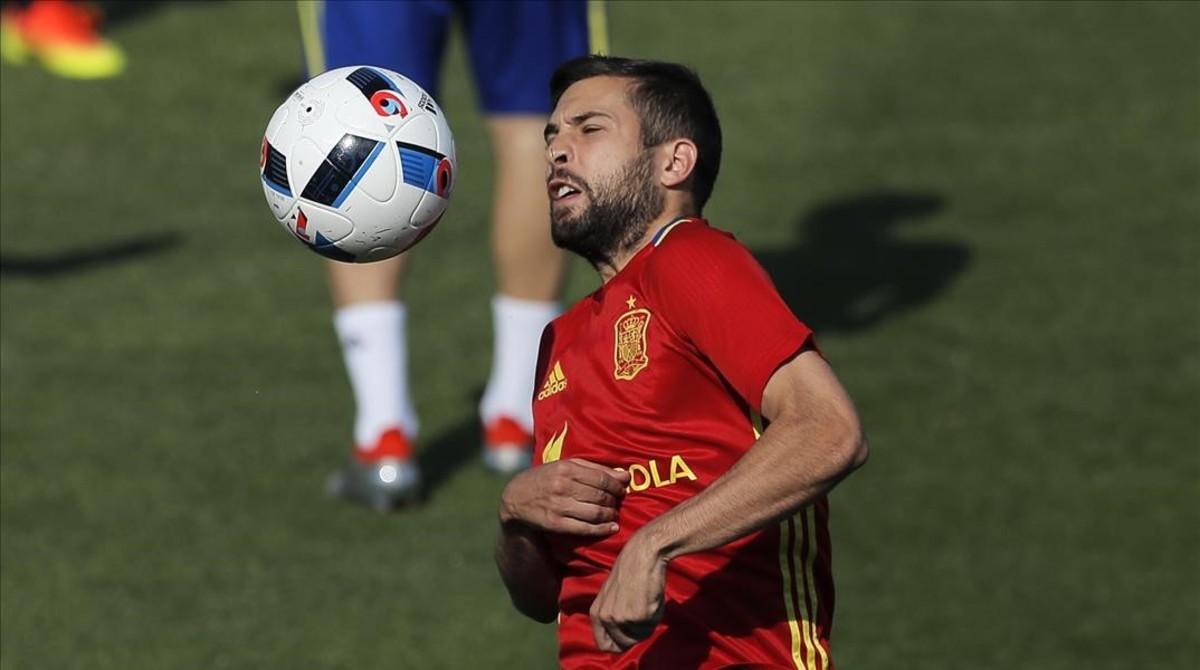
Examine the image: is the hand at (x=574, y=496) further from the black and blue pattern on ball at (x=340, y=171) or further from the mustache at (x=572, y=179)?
the black and blue pattern on ball at (x=340, y=171)

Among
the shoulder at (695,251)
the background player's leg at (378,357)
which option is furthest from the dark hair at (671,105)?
the background player's leg at (378,357)

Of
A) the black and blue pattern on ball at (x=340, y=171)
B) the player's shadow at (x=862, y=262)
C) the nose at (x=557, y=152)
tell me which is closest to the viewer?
the nose at (x=557, y=152)

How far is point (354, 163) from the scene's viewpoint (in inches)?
175

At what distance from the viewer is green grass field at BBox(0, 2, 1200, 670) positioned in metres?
6.17

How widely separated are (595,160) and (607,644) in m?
0.99

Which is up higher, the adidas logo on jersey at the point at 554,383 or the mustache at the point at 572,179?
the mustache at the point at 572,179

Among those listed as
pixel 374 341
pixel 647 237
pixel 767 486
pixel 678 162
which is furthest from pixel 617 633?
pixel 374 341

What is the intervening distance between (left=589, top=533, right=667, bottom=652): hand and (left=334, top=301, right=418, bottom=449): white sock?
3420 mm

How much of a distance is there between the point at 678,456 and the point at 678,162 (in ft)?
1.95

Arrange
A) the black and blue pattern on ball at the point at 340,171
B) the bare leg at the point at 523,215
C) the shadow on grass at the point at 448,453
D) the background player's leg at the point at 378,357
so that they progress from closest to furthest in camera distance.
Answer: the black and blue pattern on ball at the point at 340,171 < the background player's leg at the point at 378,357 < the bare leg at the point at 523,215 < the shadow on grass at the point at 448,453

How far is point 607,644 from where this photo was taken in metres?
3.53

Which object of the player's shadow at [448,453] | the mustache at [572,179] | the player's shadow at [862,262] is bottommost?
the player's shadow at [862,262]

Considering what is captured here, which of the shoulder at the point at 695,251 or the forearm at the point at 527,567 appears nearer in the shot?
the shoulder at the point at 695,251

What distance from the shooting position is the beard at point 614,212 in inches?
157
